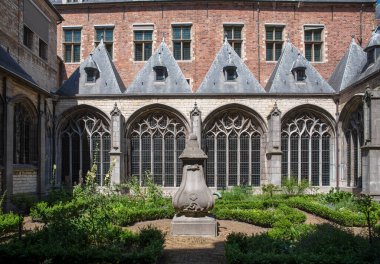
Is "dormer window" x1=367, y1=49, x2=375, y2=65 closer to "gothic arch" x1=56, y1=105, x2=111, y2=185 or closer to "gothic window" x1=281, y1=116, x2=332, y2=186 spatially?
"gothic window" x1=281, y1=116, x2=332, y2=186

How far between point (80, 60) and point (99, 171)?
24.9 feet

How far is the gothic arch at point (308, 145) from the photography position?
59.2ft

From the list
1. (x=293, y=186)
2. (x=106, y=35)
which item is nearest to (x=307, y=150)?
(x=293, y=186)

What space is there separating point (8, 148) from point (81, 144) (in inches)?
189

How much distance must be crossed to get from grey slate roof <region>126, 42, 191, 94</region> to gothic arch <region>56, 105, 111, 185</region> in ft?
6.64

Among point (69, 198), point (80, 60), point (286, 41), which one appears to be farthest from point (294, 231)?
point (80, 60)

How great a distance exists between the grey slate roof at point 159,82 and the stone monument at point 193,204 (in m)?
8.57

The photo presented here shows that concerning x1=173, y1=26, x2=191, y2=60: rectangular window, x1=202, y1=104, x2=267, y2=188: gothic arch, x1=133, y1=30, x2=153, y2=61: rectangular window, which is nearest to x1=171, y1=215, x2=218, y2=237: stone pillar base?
x1=202, y1=104, x2=267, y2=188: gothic arch

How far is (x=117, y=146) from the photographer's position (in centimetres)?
1745

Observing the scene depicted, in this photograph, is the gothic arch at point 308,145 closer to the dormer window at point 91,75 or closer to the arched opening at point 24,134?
the dormer window at point 91,75

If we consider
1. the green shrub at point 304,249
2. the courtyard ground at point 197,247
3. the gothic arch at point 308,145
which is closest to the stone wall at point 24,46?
the courtyard ground at point 197,247

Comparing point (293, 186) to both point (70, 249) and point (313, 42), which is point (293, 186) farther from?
point (70, 249)

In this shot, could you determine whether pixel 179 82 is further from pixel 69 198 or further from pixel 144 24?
pixel 69 198

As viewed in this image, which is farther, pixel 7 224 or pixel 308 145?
pixel 308 145
